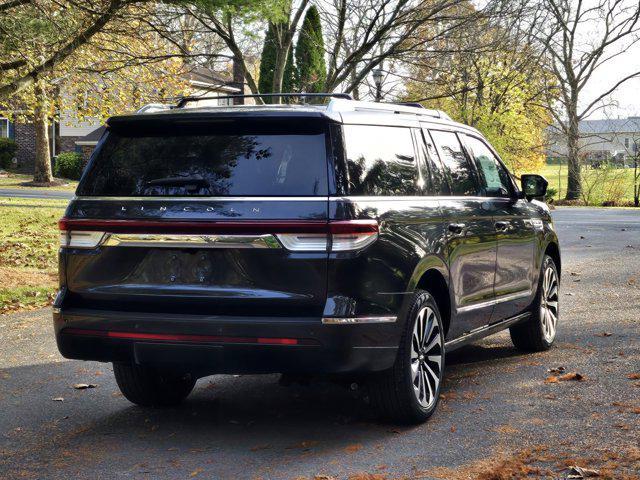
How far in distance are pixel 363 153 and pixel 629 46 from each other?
48.7m

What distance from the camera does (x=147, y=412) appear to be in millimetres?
6664

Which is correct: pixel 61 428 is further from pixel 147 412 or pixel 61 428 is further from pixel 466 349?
pixel 466 349

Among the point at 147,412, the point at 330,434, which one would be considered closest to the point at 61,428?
the point at 147,412

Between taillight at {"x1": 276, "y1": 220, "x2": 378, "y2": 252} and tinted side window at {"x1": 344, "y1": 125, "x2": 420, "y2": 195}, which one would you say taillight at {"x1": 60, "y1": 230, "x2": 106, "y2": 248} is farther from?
tinted side window at {"x1": 344, "y1": 125, "x2": 420, "y2": 195}

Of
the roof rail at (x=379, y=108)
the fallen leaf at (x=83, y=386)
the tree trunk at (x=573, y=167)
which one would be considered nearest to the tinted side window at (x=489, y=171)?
the roof rail at (x=379, y=108)

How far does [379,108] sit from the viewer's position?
20.9ft

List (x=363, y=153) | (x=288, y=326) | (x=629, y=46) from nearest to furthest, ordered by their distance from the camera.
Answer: (x=288, y=326)
(x=363, y=153)
(x=629, y=46)

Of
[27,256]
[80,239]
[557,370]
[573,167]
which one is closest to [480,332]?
[557,370]

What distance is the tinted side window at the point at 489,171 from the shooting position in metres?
7.59

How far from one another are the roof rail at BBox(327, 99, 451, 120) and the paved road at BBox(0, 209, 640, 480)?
1.87m

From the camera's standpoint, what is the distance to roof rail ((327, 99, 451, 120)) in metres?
5.82

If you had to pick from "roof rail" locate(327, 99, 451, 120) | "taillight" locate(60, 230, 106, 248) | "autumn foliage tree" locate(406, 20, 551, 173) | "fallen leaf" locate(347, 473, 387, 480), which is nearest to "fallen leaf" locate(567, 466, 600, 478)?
"fallen leaf" locate(347, 473, 387, 480)

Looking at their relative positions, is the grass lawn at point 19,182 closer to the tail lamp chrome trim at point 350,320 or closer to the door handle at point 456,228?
the door handle at point 456,228

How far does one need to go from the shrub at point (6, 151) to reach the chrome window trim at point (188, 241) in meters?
52.7
